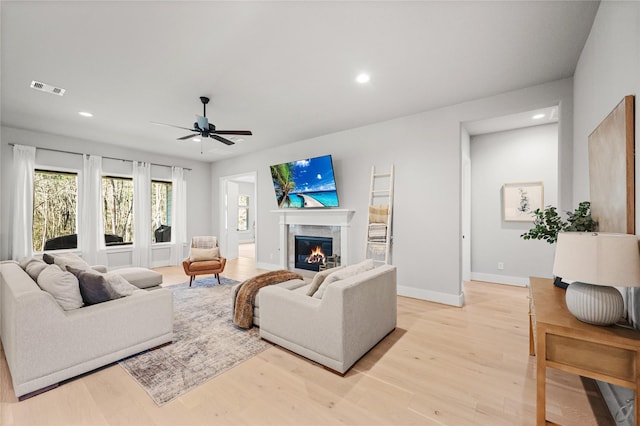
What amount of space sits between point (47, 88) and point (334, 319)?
4.26 metres

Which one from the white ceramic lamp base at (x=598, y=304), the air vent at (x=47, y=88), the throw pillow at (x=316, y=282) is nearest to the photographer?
the white ceramic lamp base at (x=598, y=304)

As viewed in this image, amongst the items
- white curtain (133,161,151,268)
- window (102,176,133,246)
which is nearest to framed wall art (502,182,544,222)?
white curtain (133,161,151,268)

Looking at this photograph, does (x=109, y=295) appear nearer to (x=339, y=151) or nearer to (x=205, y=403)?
(x=205, y=403)

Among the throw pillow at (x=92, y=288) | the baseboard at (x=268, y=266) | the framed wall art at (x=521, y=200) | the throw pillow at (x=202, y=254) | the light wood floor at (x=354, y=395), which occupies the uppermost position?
the framed wall art at (x=521, y=200)

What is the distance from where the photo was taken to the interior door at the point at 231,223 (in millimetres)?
7473

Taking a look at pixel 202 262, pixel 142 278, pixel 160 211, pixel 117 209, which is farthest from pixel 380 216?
pixel 117 209

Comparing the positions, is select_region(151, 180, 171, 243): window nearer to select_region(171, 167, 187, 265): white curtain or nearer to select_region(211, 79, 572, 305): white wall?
select_region(171, 167, 187, 265): white curtain

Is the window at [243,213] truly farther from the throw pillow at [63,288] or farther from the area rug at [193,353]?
the throw pillow at [63,288]

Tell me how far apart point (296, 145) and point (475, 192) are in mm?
3649

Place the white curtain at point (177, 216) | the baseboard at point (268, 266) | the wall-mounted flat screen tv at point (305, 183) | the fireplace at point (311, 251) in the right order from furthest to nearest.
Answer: the white curtain at point (177, 216), the baseboard at point (268, 266), the fireplace at point (311, 251), the wall-mounted flat screen tv at point (305, 183)

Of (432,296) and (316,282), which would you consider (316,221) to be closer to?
(432,296)

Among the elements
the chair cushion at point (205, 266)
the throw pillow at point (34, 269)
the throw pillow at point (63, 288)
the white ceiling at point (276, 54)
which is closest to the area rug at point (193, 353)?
the throw pillow at point (63, 288)

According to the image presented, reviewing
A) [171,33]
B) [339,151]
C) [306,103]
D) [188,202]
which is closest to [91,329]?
[171,33]

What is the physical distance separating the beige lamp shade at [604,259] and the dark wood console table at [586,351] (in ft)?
0.85
